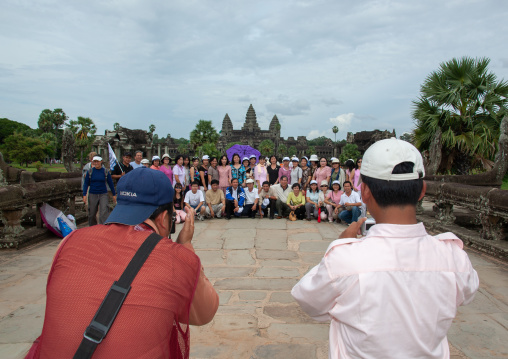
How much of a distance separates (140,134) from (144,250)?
58.0ft

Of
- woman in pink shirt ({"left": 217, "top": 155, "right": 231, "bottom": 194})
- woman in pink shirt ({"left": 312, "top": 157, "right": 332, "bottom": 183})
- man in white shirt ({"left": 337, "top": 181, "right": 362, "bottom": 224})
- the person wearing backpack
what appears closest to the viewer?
the person wearing backpack

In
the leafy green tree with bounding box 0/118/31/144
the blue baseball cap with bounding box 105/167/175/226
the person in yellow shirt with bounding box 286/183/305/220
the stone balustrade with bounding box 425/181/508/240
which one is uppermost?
the leafy green tree with bounding box 0/118/31/144

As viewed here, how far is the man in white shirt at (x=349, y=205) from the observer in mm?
8188

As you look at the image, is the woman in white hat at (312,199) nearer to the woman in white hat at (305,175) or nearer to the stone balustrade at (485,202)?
the woman in white hat at (305,175)

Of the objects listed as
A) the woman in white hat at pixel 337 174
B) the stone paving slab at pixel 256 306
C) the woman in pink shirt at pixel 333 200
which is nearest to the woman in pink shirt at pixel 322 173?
the woman in white hat at pixel 337 174

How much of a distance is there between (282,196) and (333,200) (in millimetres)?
1269

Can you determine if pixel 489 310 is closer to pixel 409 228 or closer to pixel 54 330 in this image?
pixel 409 228

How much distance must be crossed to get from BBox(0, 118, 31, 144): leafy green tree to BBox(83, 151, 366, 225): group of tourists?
7068cm

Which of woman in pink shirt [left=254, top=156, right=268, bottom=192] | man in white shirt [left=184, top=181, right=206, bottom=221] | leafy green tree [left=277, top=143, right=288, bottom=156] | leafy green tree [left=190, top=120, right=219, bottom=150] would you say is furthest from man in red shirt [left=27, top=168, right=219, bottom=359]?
leafy green tree [left=277, top=143, right=288, bottom=156]

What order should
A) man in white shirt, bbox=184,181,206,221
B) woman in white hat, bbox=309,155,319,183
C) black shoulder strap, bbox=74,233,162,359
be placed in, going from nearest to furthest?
black shoulder strap, bbox=74,233,162,359 → man in white shirt, bbox=184,181,206,221 → woman in white hat, bbox=309,155,319,183

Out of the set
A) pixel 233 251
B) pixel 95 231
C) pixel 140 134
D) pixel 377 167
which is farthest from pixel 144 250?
pixel 140 134

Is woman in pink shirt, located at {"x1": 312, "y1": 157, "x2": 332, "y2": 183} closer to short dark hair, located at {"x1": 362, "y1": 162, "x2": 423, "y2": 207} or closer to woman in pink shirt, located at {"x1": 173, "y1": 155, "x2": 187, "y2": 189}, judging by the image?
woman in pink shirt, located at {"x1": 173, "y1": 155, "x2": 187, "y2": 189}

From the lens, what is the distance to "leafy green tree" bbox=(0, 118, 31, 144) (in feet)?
222

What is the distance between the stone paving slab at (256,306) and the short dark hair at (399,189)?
6.00 feet
